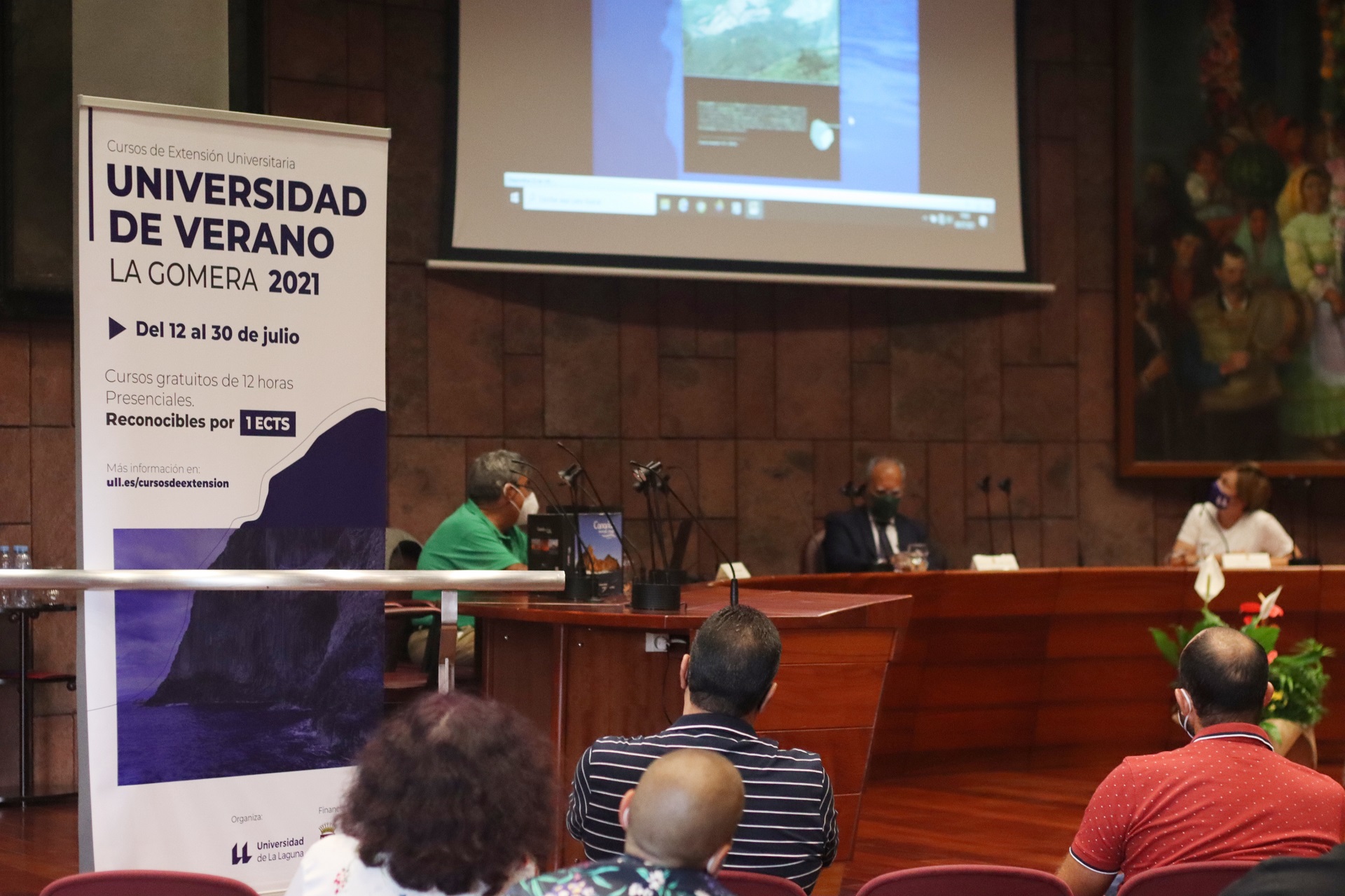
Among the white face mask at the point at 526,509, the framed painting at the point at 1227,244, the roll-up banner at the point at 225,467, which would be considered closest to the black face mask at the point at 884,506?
the framed painting at the point at 1227,244

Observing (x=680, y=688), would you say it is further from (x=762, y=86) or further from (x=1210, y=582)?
(x=762, y=86)

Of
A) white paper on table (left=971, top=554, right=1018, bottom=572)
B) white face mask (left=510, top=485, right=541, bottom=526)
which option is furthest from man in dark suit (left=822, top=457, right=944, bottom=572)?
white face mask (left=510, top=485, right=541, bottom=526)

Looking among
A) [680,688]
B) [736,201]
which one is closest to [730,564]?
[680,688]

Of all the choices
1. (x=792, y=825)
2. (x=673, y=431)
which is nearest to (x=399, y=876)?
(x=792, y=825)

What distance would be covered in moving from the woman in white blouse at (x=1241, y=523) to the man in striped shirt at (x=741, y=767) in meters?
5.16

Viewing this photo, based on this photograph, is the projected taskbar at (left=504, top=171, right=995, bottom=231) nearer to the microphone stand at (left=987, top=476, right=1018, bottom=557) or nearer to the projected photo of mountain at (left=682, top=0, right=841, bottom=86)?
the projected photo of mountain at (left=682, top=0, right=841, bottom=86)

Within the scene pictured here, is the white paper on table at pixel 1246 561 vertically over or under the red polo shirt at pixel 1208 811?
over

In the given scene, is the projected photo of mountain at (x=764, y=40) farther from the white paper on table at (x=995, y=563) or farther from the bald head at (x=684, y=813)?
the bald head at (x=684, y=813)

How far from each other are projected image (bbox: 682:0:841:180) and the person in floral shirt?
595 cm

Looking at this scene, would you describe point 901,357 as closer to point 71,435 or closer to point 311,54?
point 311,54

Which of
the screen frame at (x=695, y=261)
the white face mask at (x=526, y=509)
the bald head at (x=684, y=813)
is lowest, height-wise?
the bald head at (x=684, y=813)

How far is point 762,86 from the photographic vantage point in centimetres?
740

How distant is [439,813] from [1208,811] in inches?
51.4

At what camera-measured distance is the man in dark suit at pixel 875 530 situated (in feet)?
Answer: 22.8
